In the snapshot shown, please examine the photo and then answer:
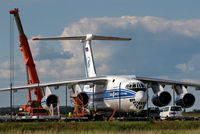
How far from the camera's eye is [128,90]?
4541cm

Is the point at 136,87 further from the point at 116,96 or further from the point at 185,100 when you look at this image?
the point at 185,100

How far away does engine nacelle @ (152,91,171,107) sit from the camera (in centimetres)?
4734

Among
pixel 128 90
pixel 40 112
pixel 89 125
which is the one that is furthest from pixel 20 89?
pixel 89 125

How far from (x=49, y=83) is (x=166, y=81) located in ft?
35.6

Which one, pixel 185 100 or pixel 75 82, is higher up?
pixel 75 82

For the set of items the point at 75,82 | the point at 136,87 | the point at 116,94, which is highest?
the point at 75,82

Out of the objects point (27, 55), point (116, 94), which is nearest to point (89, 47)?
point (27, 55)

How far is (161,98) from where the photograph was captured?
47.6 m

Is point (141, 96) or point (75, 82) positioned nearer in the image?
point (141, 96)

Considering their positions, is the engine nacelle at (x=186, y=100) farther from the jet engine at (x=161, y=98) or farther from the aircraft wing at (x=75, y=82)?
the aircraft wing at (x=75, y=82)

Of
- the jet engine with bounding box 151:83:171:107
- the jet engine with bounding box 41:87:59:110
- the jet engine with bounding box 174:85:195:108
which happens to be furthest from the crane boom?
the jet engine with bounding box 174:85:195:108

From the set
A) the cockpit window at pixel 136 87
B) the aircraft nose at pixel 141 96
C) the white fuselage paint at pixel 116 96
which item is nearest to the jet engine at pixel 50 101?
the white fuselage paint at pixel 116 96

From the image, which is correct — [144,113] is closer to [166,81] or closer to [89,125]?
[166,81]

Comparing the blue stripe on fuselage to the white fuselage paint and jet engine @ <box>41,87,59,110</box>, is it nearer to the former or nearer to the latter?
the white fuselage paint
